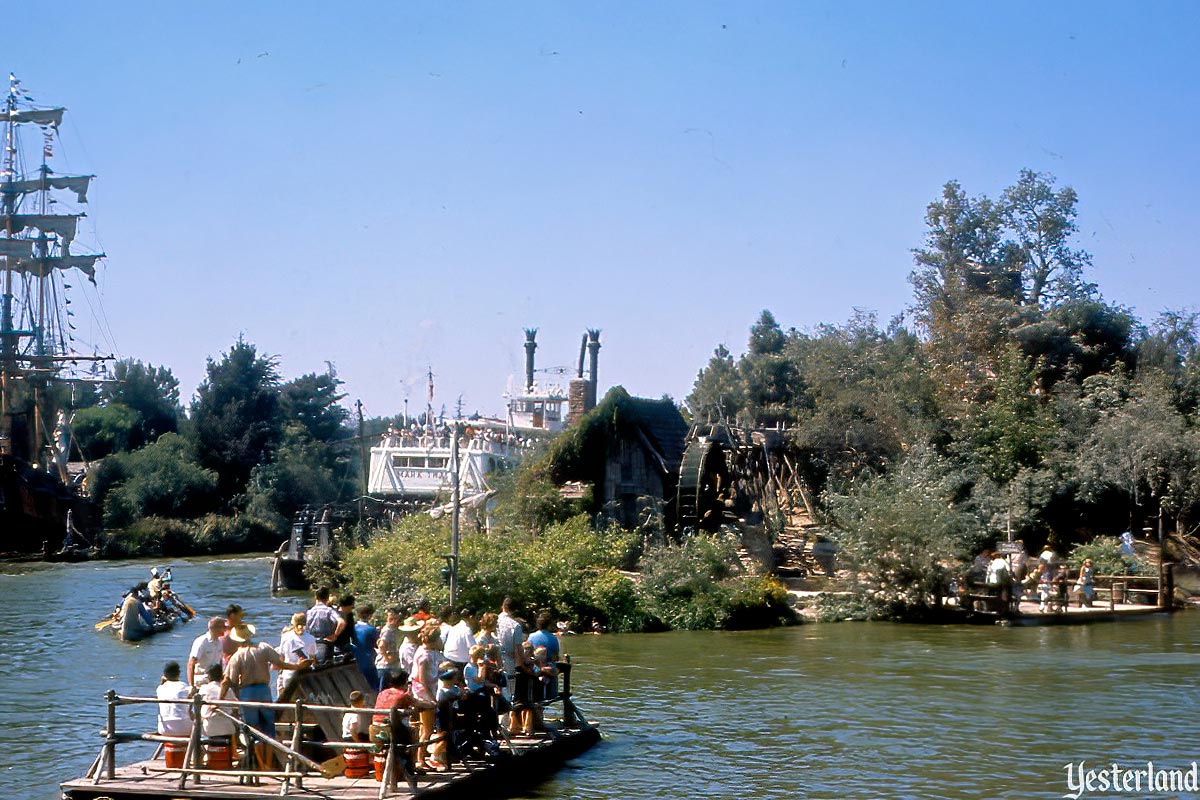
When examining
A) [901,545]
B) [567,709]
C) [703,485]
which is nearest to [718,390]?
[703,485]

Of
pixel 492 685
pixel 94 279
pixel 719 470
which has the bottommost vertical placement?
pixel 492 685

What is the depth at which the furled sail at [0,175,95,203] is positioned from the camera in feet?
287

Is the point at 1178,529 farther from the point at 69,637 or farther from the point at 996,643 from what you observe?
the point at 69,637

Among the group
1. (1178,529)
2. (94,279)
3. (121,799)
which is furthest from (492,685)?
(94,279)

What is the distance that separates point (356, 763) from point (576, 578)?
18636 millimetres

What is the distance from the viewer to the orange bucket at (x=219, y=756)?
1390 centimetres

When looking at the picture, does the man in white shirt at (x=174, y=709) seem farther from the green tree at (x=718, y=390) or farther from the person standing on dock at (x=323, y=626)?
the green tree at (x=718, y=390)

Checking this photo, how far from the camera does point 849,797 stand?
622 inches

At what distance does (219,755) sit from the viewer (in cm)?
1391

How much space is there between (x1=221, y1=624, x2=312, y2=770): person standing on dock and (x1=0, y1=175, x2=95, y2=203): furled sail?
82720 millimetres

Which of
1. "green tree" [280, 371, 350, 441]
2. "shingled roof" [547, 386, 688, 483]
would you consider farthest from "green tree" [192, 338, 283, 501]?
"shingled roof" [547, 386, 688, 483]

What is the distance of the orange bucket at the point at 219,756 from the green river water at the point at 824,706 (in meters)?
3.63

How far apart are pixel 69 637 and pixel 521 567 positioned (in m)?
12.8

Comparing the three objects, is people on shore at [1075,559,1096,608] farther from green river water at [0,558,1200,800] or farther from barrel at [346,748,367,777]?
barrel at [346,748,367,777]
